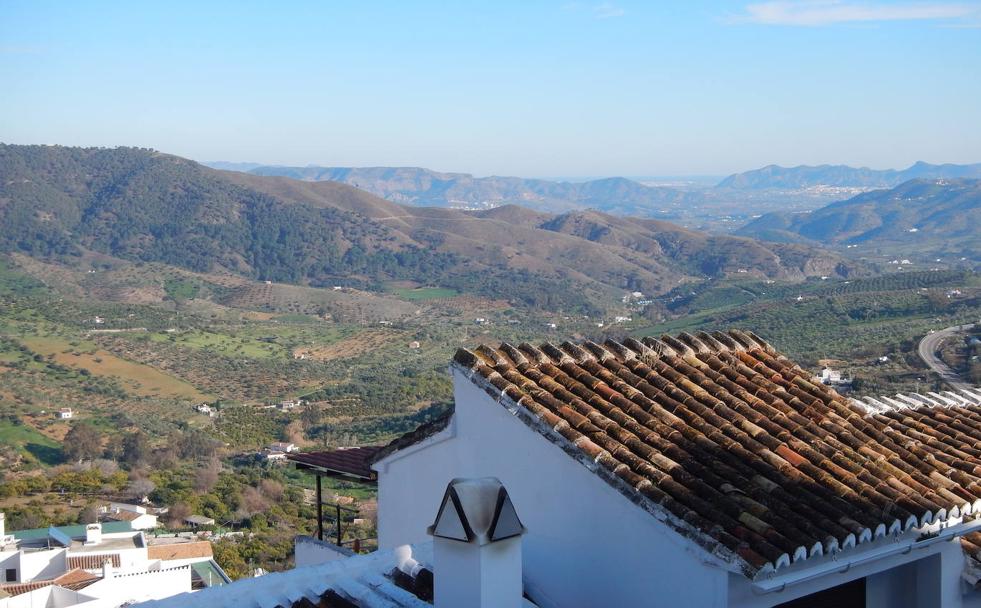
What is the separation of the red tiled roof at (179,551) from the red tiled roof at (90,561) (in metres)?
1.16

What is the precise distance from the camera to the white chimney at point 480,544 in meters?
4.02

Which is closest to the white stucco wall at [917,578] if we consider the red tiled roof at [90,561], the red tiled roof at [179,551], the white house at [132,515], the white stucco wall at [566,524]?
the white stucco wall at [566,524]

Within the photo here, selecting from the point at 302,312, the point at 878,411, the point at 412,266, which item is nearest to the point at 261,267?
the point at 412,266

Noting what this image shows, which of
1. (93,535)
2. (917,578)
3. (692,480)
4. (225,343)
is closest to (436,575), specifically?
(692,480)

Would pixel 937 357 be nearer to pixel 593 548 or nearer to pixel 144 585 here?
pixel 144 585

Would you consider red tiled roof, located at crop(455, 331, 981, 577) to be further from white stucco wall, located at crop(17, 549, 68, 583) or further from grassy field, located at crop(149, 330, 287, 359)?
grassy field, located at crop(149, 330, 287, 359)

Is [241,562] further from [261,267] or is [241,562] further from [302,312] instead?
[261,267]

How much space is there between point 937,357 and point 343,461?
31.3m

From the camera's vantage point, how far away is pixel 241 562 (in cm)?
2544

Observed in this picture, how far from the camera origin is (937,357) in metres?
34.2

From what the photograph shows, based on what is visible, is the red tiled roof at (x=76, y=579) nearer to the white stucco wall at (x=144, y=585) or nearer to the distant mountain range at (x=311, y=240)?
the white stucco wall at (x=144, y=585)

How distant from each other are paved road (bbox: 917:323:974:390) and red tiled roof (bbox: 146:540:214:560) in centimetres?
1860

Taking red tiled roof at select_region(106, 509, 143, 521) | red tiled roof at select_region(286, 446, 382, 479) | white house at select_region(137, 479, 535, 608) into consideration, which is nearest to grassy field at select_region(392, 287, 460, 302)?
red tiled roof at select_region(106, 509, 143, 521)

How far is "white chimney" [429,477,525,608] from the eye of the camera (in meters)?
4.02
